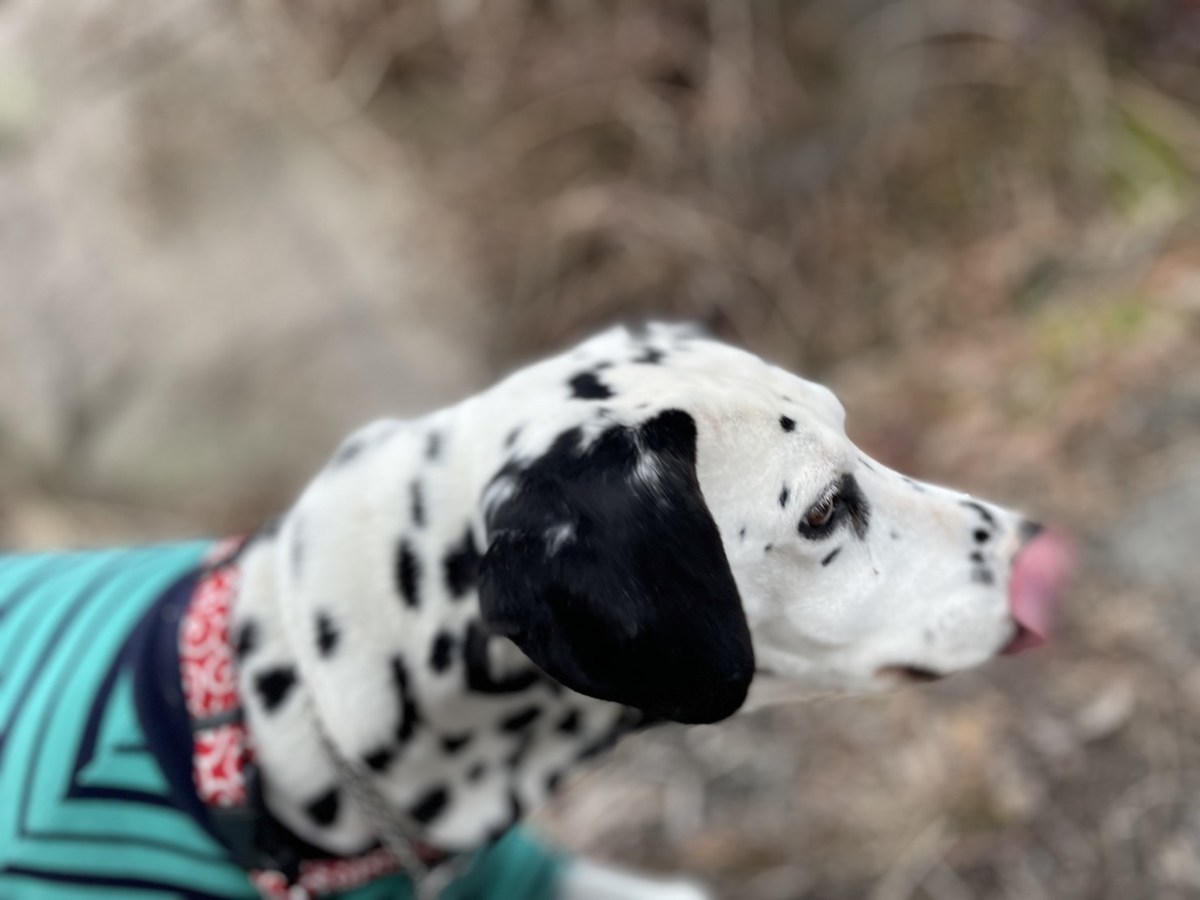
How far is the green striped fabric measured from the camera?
1142mm

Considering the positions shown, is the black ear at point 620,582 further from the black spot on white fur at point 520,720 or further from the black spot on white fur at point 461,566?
the black spot on white fur at point 520,720

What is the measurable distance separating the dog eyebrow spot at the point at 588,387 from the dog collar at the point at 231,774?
0.52m

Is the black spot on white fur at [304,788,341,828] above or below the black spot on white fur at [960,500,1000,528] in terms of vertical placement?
below

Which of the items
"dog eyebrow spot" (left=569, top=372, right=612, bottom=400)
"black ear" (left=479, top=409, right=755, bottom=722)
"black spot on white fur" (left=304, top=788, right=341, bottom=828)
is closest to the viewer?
"black ear" (left=479, top=409, right=755, bottom=722)

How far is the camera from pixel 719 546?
982 millimetres

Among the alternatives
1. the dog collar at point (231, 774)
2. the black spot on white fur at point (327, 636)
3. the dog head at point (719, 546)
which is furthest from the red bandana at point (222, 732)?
the dog head at point (719, 546)

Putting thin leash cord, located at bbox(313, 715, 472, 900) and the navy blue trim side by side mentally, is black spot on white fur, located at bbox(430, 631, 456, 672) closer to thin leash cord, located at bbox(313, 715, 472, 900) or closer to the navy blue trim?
thin leash cord, located at bbox(313, 715, 472, 900)

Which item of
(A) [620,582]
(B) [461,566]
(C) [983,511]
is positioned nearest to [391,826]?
(B) [461,566]

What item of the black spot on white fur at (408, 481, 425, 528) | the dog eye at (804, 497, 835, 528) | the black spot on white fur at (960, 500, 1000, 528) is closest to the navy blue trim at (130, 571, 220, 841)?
the black spot on white fur at (408, 481, 425, 528)

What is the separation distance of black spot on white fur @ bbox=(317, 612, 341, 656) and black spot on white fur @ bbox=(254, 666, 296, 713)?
57 mm

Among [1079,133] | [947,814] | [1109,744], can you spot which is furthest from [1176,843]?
[1079,133]

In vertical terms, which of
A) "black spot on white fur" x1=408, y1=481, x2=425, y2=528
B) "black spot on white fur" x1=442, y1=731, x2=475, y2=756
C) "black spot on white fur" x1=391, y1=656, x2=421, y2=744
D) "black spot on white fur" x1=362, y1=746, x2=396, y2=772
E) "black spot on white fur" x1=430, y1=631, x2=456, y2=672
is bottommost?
"black spot on white fur" x1=442, y1=731, x2=475, y2=756

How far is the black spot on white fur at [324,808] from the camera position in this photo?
1202 millimetres

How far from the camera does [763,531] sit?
1097 millimetres
